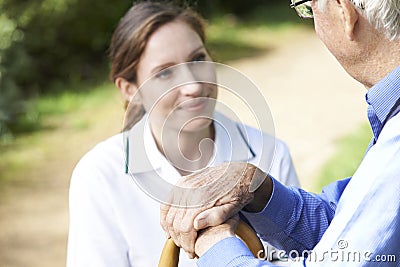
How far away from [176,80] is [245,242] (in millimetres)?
1043

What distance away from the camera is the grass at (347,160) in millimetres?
5942

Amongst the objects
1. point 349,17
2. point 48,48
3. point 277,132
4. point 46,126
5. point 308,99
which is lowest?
point 48,48

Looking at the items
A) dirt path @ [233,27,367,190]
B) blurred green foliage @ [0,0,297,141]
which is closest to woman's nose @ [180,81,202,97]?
dirt path @ [233,27,367,190]

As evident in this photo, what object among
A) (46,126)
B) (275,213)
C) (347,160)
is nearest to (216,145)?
(275,213)

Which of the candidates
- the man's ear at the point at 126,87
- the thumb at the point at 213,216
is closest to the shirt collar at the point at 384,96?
the thumb at the point at 213,216

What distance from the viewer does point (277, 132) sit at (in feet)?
28.1

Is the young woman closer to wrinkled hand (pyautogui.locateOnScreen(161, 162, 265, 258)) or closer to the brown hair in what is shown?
the brown hair

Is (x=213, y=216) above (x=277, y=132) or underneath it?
above

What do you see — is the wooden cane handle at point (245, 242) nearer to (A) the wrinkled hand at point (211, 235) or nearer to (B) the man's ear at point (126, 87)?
(A) the wrinkled hand at point (211, 235)

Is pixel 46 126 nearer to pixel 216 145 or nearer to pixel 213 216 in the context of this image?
pixel 216 145

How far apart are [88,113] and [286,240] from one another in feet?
26.5

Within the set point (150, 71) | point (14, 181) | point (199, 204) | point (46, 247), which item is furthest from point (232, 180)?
point (14, 181)

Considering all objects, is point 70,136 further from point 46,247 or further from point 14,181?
point 46,247

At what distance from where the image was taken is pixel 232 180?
5.91 feet
